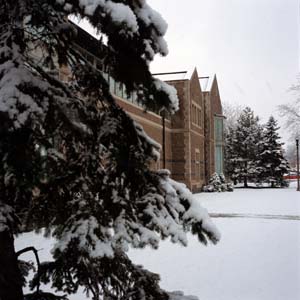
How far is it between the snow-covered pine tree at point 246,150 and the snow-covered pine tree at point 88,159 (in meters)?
43.7

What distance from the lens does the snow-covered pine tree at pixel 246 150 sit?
4578cm

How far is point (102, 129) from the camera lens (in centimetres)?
255

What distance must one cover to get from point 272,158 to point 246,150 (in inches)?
155

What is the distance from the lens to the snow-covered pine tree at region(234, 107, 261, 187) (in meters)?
45.8

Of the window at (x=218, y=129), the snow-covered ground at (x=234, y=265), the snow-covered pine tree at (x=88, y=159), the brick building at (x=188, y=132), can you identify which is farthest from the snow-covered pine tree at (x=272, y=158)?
the snow-covered pine tree at (x=88, y=159)

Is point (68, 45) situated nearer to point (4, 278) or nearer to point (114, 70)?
point (114, 70)

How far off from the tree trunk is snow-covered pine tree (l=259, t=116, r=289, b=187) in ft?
141

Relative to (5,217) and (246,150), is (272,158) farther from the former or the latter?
(5,217)

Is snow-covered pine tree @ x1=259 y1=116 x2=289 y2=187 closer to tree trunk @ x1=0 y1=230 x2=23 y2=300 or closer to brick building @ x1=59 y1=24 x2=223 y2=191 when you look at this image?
brick building @ x1=59 y1=24 x2=223 y2=191

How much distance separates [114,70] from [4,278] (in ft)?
4.86

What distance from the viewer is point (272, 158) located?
4447 cm

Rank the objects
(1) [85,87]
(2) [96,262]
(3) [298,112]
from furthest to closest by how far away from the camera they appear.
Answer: (3) [298,112], (1) [85,87], (2) [96,262]

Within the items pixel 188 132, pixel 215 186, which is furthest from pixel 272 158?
pixel 188 132

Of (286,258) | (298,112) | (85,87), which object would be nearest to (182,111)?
(298,112)
